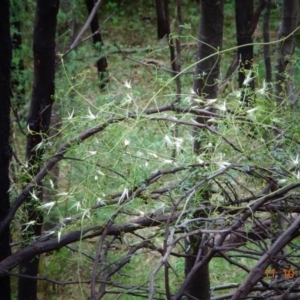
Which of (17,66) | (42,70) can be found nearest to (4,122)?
(42,70)

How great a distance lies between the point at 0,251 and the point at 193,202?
0.85 meters

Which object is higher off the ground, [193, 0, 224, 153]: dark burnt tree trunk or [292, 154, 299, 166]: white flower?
[193, 0, 224, 153]: dark burnt tree trunk

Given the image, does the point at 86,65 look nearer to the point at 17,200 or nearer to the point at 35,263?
the point at 35,263

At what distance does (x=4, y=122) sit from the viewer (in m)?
2.23

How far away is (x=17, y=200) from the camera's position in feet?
7.23

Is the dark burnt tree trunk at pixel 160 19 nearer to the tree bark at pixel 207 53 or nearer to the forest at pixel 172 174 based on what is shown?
the tree bark at pixel 207 53

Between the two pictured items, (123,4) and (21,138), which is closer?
(21,138)

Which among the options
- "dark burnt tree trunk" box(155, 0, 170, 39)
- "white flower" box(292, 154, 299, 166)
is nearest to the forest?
"white flower" box(292, 154, 299, 166)

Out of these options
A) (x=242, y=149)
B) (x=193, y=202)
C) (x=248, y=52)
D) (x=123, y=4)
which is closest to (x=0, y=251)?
(x=193, y=202)

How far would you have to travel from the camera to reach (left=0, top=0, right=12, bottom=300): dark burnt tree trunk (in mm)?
2184

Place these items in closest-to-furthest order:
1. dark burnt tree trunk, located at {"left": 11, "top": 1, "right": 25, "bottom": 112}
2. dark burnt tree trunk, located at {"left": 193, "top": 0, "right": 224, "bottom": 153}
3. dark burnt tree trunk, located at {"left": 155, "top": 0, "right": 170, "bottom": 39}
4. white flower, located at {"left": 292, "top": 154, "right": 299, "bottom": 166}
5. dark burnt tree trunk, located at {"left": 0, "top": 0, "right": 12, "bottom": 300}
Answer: white flower, located at {"left": 292, "top": 154, "right": 299, "bottom": 166} → dark burnt tree trunk, located at {"left": 0, "top": 0, "right": 12, "bottom": 300} → dark burnt tree trunk, located at {"left": 193, "top": 0, "right": 224, "bottom": 153} → dark burnt tree trunk, located at {"left": 11, "top": 1, "right": 25, "bottom": 112} → dark burnt tree trunk, located at {"left": 155, "top": 0, "right": 170, "bottom": 39}

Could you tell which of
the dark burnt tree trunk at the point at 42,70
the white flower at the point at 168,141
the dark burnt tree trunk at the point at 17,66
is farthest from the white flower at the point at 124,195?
the dark burnt tree trunk at the point at 17,66

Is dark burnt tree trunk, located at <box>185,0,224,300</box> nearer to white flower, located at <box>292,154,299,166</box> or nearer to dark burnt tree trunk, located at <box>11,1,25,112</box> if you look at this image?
white flower, located at <box>292,154,299,166</box>

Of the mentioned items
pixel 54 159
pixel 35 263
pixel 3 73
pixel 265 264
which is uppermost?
pixel 3 73
